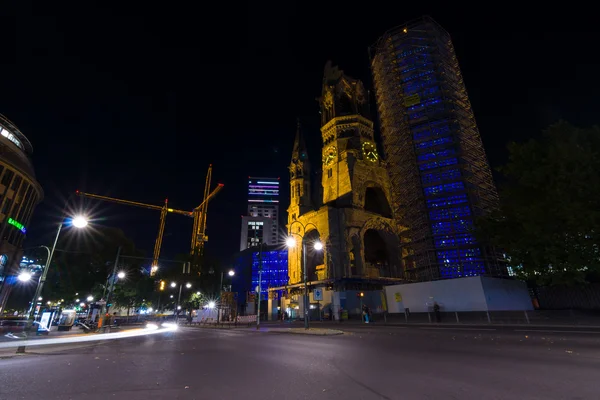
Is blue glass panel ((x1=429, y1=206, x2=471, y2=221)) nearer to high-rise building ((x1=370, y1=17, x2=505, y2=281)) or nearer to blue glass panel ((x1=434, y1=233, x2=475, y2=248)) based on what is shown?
high-rise building ((x1=370, y1=17, x2=505, y2=281))

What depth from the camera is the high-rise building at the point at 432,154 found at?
37.4 m

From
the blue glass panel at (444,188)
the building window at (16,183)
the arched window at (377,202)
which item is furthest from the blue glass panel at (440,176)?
the building window at (16,183)

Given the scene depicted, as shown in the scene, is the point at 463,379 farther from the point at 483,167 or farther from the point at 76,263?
the point at 76,263

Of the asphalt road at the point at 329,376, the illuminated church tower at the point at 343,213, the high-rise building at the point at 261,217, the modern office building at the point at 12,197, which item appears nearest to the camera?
the asphalt road at the point at 329,376

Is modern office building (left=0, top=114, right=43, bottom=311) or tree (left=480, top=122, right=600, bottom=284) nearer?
tree (left=480, top=122, right=600, bottom=284)

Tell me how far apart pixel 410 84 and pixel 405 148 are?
11.5 m

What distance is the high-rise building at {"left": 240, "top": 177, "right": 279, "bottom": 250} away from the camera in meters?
160

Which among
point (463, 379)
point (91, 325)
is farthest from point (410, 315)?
point (91, 325)

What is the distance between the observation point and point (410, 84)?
46469 mm

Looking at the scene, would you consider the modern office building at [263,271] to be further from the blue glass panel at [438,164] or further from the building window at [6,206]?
the blue glass panel at [438,164]

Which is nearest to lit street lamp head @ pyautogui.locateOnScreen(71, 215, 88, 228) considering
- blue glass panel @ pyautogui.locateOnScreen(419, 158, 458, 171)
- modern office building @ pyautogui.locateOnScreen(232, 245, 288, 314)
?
blue glass panel @ pyautogui.locateOnScreen(419, 158, 458, 171)

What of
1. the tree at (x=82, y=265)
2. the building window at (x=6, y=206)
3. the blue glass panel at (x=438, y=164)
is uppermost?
the blue glass panel at (x=438, y=164)

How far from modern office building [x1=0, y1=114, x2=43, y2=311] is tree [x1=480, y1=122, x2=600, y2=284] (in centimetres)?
6777

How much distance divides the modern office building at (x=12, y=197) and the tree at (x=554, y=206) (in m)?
67.8
